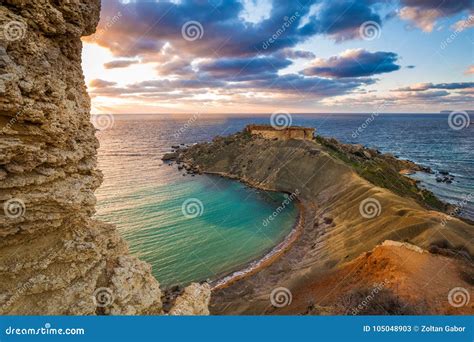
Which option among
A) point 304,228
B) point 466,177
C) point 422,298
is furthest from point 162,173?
point 466,177

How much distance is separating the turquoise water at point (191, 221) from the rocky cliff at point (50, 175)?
21796mm

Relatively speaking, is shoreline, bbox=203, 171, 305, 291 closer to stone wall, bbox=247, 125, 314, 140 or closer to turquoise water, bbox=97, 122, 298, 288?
turquoise water, bbox=97, 122, 298, 288

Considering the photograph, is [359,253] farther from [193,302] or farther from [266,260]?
[193,302]

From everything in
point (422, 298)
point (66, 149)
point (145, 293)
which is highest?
point (66, 149)

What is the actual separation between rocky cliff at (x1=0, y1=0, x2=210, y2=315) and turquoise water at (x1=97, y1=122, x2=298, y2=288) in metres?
21.8

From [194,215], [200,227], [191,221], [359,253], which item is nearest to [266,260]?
[359,253]

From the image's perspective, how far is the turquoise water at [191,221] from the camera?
34319mm

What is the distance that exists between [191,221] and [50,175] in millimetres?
37134

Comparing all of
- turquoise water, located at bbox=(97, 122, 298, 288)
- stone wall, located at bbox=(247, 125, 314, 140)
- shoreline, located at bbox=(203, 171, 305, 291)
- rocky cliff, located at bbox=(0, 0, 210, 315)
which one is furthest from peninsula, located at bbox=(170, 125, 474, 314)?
stone wall, located at bbox=(247, 125, 314, 140)

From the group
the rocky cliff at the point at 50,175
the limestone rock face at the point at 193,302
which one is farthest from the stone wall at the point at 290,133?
the rocky cliff at the point at 50,175

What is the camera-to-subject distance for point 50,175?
30.1 feet

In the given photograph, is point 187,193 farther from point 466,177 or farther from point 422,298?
point 466,177

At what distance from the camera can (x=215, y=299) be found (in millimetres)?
27406

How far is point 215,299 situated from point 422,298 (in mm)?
16028
